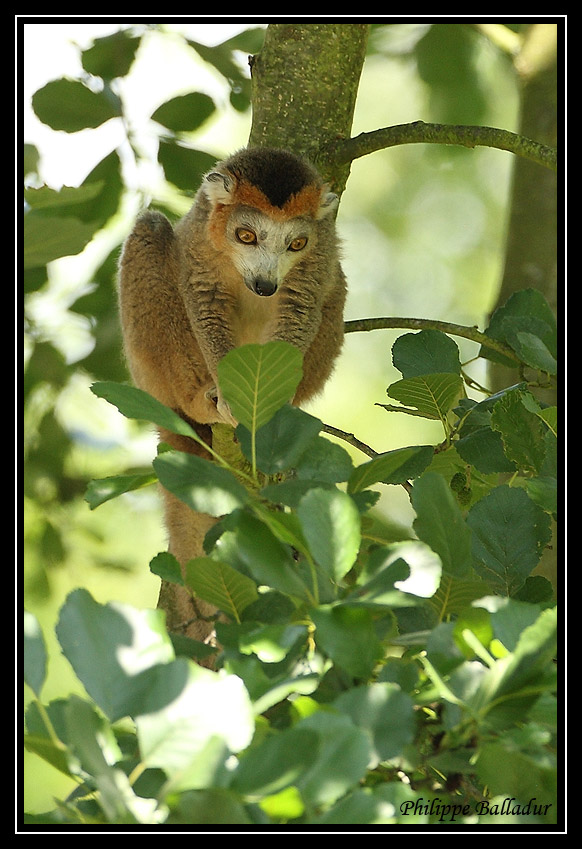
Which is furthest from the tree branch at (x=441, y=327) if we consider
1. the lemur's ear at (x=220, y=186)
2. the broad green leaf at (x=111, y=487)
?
the broad green leaf at (x=111, y=487)

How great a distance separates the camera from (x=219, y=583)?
157cm

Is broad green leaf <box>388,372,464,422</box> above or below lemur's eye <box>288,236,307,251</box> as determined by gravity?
below

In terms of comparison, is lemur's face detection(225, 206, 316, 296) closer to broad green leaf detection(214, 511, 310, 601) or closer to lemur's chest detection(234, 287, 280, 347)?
lemur's chest detection(234, 287, 280, 347)

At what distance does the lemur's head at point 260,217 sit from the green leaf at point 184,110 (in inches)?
10.3

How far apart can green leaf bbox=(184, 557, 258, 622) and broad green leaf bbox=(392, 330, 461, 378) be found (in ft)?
3.41

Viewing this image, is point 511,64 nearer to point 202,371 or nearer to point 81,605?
point 202,371

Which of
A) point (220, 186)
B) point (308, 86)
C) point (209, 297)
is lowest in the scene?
point (209, 297)

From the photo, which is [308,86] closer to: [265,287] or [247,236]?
[247,236]

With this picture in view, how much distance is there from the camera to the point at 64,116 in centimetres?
343

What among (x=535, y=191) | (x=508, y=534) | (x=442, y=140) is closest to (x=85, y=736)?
(x=508, y=534)

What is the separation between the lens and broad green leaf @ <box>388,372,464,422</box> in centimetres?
229

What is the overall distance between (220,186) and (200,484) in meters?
2.66

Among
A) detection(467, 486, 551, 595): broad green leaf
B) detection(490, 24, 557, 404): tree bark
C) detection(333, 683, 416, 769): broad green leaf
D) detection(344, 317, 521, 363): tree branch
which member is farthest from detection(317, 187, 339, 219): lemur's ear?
detection(333, 683, 416, 769): broad green leaf

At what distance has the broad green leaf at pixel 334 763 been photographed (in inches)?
43.9
